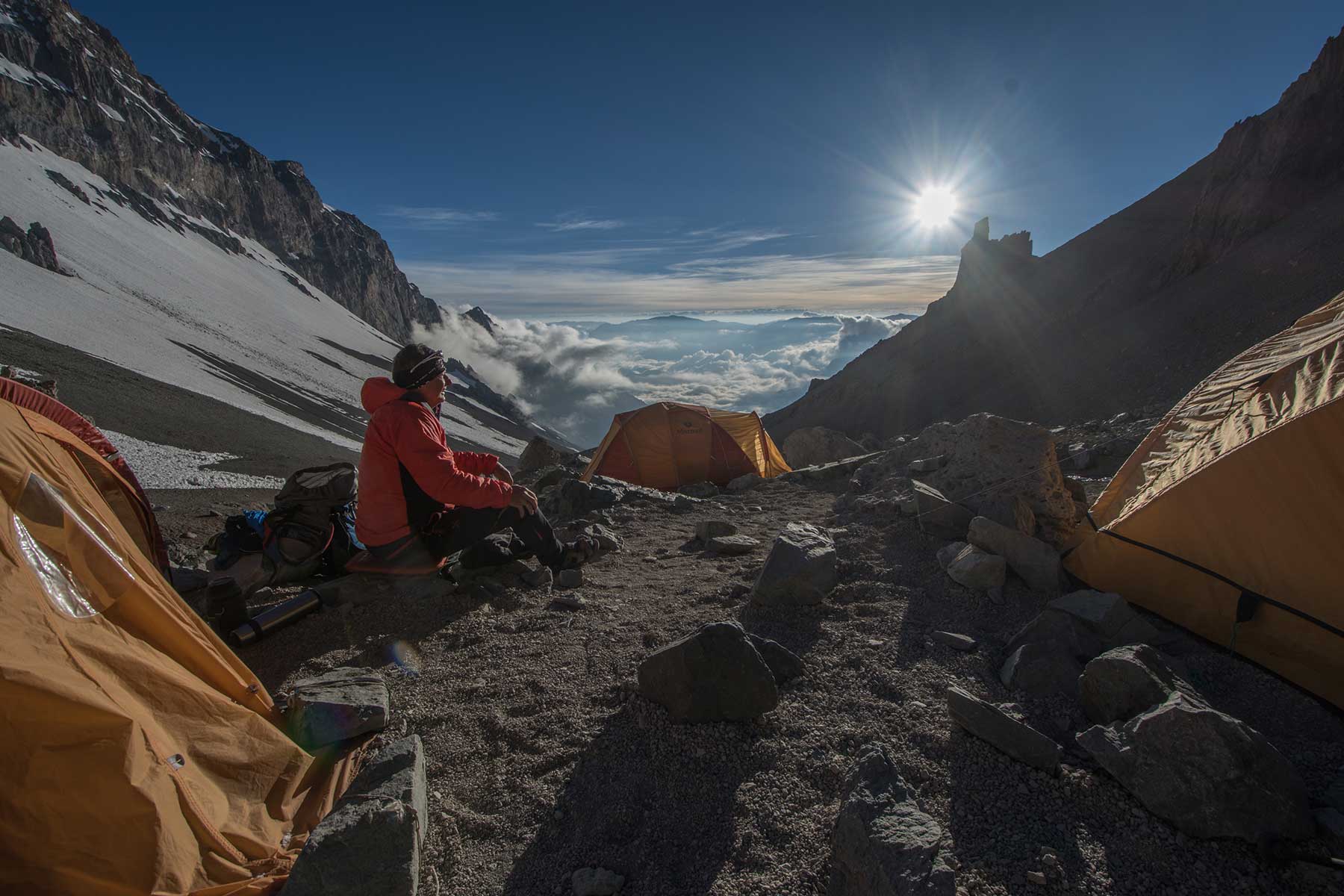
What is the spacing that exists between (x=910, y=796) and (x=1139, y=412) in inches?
766

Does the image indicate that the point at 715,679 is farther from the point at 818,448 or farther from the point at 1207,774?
the point at 818,448

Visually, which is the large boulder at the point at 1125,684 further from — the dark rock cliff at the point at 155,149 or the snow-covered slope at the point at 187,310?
the dark rock cliff at the point at 155,149

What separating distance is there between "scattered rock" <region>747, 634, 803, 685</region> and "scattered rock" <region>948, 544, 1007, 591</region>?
6.22ft

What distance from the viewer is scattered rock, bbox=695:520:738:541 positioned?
757cm

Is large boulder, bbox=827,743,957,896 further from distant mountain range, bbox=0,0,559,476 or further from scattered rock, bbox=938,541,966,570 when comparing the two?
distant mountain range, bbox=0,0,559,476

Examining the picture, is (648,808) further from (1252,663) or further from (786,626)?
(1252,663)

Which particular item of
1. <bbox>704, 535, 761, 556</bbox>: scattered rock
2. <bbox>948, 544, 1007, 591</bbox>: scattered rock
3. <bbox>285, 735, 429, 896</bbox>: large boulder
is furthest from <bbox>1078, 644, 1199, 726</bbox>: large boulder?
<bbox>704, 535, 761, 556</bbox>: scattered rock

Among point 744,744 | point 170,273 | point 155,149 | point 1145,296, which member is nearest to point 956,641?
point 744,744

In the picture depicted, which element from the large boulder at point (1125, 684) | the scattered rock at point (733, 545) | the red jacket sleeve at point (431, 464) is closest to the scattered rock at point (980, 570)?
the large boulder at point (1125, 684)

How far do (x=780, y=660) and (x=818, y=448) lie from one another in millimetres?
17412

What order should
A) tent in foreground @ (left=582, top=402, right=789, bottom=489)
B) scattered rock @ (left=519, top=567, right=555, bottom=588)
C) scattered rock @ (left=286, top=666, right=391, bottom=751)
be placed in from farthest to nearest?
tent in foreground @ (left=582, top=402, right=789, bottom=489), scattered rock @ (left=519, top=567, right=555, bottom=588), scattered rock @ (left=286, top=666, right=391, bottom=751)

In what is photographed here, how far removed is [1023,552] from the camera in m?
5.35

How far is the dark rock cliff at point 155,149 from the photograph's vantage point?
92.6 metres

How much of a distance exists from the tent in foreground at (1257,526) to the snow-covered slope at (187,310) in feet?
108
